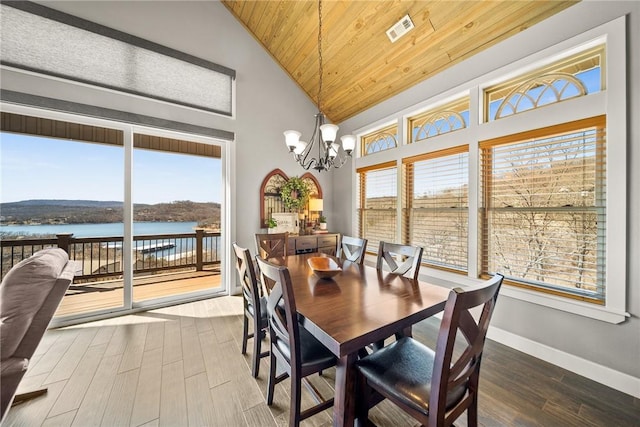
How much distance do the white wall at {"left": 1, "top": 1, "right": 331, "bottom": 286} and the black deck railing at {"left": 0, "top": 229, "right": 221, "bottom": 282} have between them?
163 centimetres

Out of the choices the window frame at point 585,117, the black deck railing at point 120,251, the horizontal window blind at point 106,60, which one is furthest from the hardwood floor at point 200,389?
the horizontal window blind at point 106,60

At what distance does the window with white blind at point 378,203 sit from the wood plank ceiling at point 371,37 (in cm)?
120

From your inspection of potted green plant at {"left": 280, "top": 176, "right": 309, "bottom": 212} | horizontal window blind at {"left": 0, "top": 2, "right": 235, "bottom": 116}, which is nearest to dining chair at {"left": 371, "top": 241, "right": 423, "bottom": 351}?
potted green plant at {"left": 280, "top": 176, "right": 309, "bottom": 212}

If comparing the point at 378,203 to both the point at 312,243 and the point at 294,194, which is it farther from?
the point at 294,194

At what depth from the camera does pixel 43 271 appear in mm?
1429

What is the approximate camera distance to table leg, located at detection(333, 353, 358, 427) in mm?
1189

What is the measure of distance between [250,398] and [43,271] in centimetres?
157

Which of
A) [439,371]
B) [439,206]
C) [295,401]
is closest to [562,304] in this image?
[439,206]

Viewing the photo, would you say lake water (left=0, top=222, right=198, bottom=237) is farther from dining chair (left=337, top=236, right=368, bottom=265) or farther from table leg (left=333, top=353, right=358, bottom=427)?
table leg (left=333, top=353, right=358, bottom=427)

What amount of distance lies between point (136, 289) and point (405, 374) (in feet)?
14.8

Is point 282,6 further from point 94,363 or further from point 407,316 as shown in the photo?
point 94,363

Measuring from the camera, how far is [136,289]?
3.97m

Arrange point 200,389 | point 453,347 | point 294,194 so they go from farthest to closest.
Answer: point 294,194 < point 200,389 < point 453,347

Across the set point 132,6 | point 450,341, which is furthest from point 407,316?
point 132,6
